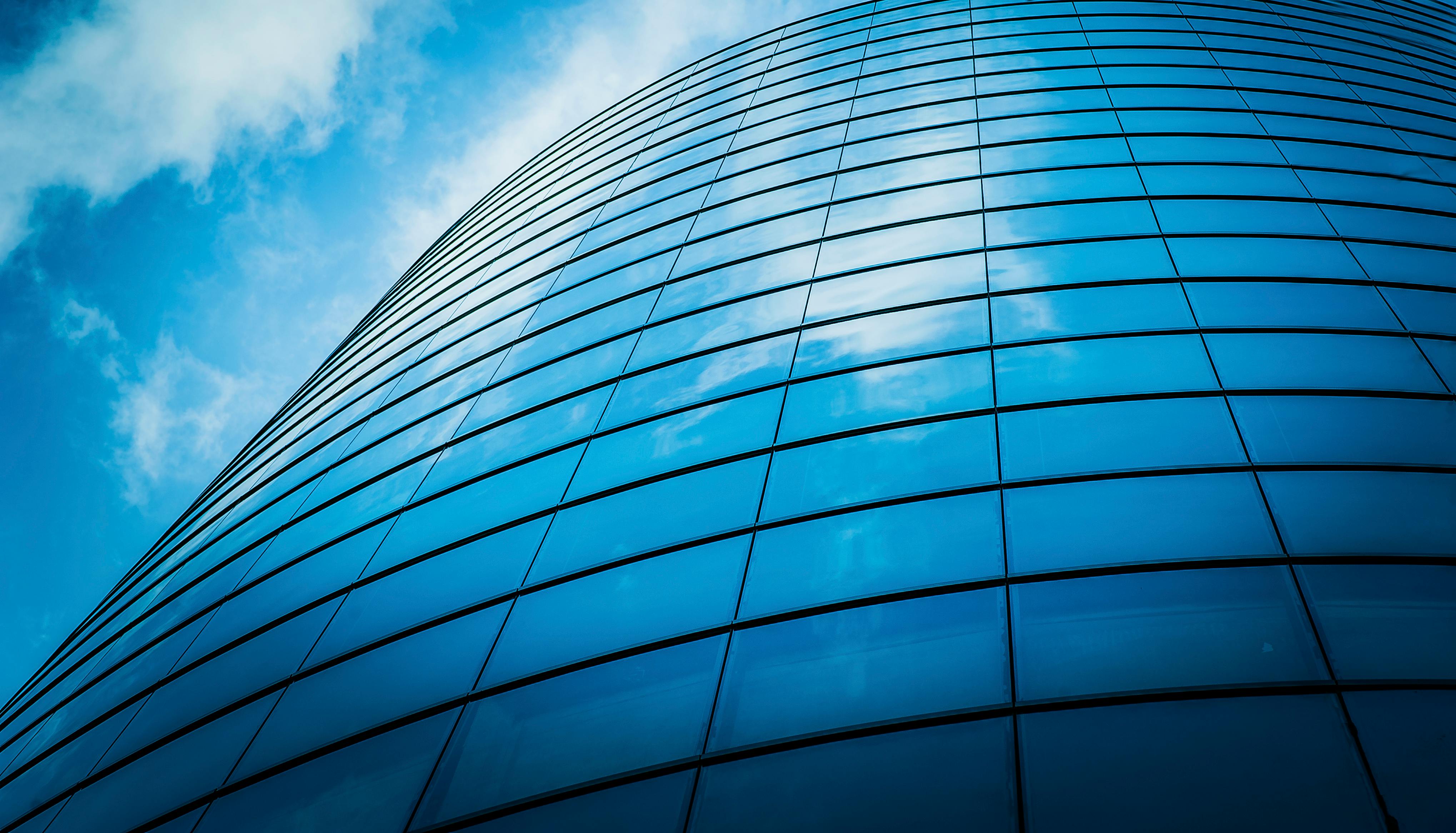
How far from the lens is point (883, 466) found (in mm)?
11180

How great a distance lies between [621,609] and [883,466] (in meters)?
3.83

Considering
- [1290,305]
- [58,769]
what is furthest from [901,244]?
[58,769]

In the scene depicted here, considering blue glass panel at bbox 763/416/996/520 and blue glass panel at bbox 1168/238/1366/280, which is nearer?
blue glass panel at bbox 763/416/996/520

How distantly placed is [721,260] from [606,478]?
732 centimetres

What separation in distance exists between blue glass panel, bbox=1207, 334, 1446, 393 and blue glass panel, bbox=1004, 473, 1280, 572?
2.53 metres

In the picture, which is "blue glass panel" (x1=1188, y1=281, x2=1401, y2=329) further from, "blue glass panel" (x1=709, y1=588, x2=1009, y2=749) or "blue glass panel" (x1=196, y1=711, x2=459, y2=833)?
"blue glass panel" (x1=196, y1=711, x2=459, y2=833)

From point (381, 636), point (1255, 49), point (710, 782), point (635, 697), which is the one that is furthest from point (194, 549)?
point (1255, 49)

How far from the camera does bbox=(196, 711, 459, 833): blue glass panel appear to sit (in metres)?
8.88

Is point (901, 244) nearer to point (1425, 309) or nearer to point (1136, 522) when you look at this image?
point (1425, 309)

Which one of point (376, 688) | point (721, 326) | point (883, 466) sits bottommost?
point (883, 466)

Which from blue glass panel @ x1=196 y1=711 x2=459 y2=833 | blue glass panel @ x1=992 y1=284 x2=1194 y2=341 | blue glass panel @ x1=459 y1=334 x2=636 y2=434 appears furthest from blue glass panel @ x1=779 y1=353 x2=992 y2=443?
blue glass panel @ x1=196 y1=711 x2=459 y2=833

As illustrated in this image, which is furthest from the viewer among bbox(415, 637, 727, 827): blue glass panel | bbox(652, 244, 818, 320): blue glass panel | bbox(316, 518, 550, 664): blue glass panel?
bbox(652, 244, 818, 320): blue glass panel

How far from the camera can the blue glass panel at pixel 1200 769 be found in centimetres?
652

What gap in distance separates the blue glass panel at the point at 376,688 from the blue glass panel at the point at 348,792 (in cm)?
34
